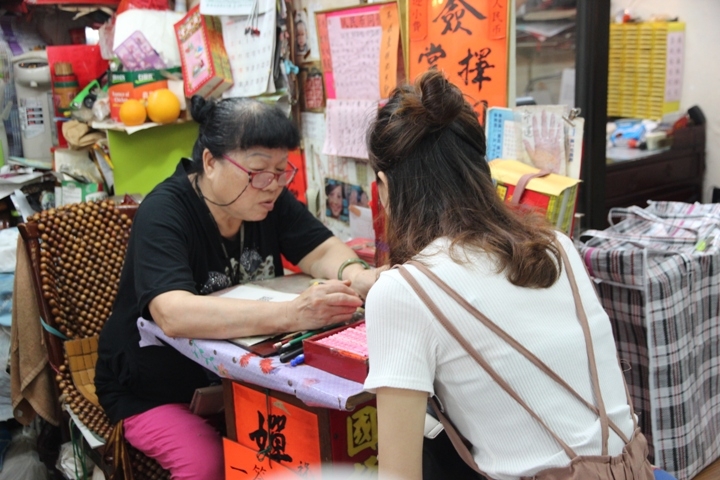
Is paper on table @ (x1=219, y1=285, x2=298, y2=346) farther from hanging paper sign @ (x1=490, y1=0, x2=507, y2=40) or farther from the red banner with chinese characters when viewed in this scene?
hanging paper sign @ (x1=490, y1=0, x2=507, y2=40)

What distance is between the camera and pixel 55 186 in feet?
10.8

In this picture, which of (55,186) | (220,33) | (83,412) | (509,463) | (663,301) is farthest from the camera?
(55,186)

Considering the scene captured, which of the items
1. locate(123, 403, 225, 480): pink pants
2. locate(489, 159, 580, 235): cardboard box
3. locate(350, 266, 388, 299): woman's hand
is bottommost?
locate(123, 403, 225, 480): pink pants

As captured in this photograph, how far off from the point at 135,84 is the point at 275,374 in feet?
6.53

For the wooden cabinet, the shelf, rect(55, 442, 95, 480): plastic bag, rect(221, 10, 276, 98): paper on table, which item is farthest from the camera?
the shelf

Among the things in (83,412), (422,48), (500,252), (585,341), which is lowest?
(83,412)

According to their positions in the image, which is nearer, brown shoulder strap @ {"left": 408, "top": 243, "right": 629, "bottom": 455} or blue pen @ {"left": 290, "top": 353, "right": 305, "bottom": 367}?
brown shoulder strap @ {"left": 408, "top": 243, "right": 629, "bottom": 455}

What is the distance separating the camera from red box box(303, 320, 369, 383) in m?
1.37

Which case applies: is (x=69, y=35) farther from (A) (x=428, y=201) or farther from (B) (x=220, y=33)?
(A) (x=428, y=201)

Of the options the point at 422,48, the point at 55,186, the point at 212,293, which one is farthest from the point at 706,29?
the point at 55,186

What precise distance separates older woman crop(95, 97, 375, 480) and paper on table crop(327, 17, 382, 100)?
549 mm

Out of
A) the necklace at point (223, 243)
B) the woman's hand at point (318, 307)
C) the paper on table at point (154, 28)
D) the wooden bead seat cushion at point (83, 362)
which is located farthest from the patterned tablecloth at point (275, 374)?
the paper on table at point (154, 28)

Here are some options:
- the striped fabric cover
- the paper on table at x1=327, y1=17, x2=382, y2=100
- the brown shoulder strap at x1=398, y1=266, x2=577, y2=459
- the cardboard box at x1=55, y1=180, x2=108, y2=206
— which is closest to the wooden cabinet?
the striped fabric cover

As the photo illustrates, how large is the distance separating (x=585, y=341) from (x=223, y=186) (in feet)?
3.63
